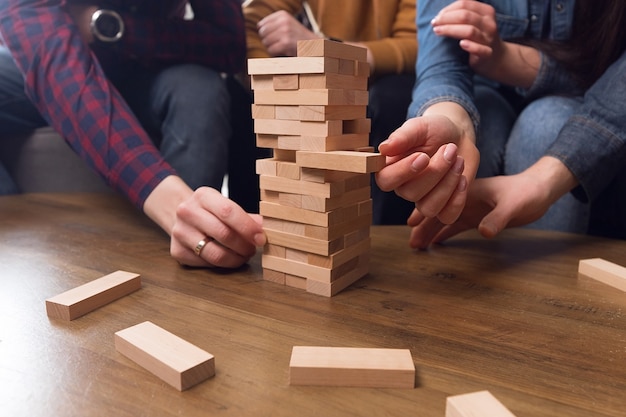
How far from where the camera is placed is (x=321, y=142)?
0.80 m

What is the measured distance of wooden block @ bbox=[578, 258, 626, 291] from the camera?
0.90m

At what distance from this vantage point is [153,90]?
164 cm

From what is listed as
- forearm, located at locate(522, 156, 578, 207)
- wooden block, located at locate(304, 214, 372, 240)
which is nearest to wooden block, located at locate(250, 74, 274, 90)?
wooden block, located at locate(304, 214, 372, 240)

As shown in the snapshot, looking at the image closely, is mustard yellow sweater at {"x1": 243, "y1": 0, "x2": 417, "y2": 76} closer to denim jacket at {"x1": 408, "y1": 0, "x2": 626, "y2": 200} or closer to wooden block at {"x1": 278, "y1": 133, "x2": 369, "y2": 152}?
denim jacket at {"x1": 408, "y1": 0, "x2": 626, "y2": 200}

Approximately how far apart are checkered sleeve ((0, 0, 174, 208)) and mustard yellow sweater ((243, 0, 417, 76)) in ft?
2.55

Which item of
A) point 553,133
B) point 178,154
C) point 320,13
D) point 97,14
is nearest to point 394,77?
point 320,13

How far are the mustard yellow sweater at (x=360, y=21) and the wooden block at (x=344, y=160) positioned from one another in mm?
1103

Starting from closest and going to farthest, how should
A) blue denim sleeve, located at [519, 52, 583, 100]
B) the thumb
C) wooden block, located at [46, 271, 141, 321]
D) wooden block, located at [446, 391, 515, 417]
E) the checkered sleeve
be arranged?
wooden block, located at [446, 391, 515, 417] < wooden block, located at [46, 271, 141, 321] < the thumb < the checkered sleeve < blue denim sleeve, located at [519, 52, 583, 100]

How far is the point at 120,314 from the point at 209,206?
0.23m

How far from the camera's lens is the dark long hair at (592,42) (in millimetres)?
1387

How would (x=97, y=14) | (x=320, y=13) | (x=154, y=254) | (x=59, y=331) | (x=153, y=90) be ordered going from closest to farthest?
(x=59, y=331)
(x=154, y=254)
(x=97, y=14)
(x=153, y=90)
(x=320, y=13)

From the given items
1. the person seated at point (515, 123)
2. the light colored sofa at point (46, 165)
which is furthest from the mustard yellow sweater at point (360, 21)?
the light colored sofa at point (46, 165)

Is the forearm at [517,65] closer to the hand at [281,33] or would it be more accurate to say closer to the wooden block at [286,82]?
the hand at [281,33]

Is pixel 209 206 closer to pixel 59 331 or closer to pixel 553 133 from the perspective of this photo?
pixel 59 331
